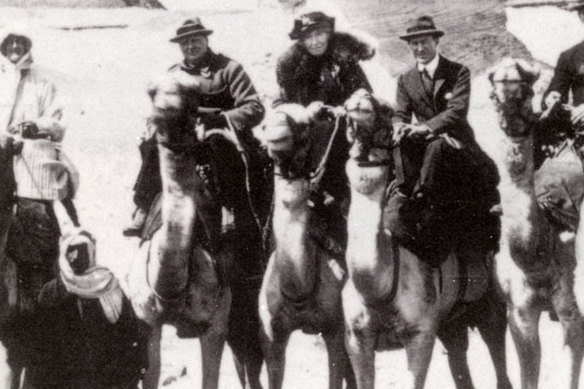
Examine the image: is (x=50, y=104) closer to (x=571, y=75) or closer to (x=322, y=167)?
(x=322, y=167)

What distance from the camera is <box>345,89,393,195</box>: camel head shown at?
599cm

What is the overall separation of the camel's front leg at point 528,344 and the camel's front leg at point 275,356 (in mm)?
1504

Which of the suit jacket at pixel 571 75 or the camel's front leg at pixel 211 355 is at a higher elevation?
the suit jacket at pixel 571 75

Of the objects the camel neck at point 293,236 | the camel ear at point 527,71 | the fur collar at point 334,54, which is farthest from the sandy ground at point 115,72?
the camel ear at point 527,71

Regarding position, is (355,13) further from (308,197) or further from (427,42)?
(308,197)

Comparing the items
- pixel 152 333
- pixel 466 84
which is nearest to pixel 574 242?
pixel 466 84

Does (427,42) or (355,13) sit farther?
(355,13)

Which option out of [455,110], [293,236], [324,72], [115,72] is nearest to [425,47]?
[455,110]

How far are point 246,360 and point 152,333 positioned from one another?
45.5 inches

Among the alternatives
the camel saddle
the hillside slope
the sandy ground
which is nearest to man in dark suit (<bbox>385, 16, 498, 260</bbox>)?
the camel saddle

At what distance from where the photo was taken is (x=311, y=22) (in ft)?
23.2

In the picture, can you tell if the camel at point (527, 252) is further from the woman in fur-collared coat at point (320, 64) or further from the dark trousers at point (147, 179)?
the dark trousers at point (147, 179)

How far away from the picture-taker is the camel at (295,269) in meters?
6.18

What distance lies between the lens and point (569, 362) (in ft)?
21.9
